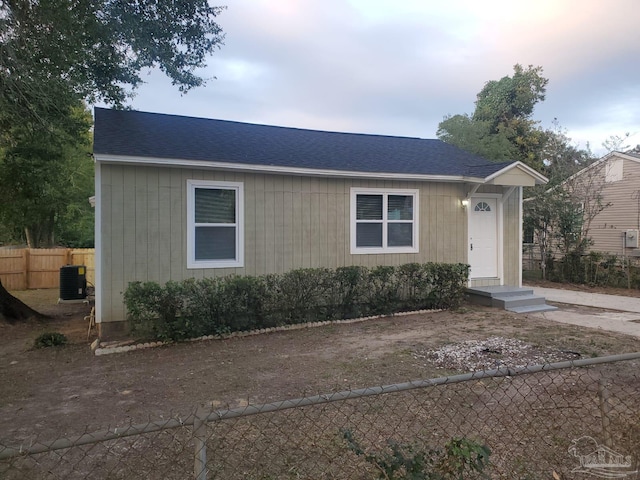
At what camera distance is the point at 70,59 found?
834cm

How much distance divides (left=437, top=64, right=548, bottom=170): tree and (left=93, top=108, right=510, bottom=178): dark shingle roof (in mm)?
13769

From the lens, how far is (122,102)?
11.5 metres

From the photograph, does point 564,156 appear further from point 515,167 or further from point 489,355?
point 489,355

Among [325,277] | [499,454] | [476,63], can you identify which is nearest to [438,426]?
[499,454]

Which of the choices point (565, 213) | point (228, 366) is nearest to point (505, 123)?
point (565, 213)

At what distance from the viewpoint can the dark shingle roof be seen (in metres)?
7.95

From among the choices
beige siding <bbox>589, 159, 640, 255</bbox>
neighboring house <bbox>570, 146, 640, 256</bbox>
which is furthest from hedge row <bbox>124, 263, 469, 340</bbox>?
beige siding <bbox>589, 159, 640, 255</bbox>

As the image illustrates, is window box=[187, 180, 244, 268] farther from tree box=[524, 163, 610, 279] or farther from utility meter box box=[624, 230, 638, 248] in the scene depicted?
utility meter box box=[624, 230, 638, 248]

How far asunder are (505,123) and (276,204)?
951 inches

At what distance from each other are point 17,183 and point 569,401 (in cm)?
1245

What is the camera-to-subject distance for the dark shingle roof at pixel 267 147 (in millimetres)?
7953

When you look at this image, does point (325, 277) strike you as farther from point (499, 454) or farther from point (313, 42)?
point (313, 42)

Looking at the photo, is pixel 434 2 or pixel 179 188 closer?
pixel 179 188

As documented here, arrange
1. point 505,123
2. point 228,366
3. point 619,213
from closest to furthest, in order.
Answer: point 228,366
point 619,213
point 505,123
